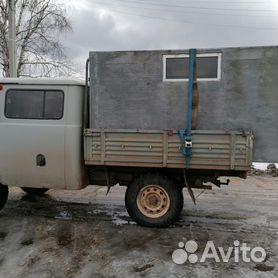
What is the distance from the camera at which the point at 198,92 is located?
6.49 meters

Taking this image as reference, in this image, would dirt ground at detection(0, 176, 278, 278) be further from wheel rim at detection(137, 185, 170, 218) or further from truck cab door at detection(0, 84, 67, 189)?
truck cab door at detection(0, 84, 67, 189)

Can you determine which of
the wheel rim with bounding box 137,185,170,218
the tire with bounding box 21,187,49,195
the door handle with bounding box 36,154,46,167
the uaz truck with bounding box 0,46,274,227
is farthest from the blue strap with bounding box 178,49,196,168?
the tire with bounding box 21,187,49,195

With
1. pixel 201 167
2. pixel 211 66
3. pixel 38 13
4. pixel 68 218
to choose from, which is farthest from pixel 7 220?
pixel 38 13

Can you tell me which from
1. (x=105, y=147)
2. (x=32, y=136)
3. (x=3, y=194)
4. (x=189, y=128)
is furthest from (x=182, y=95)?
(x=3, y=194)

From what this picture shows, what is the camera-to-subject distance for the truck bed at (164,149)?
6297 mm

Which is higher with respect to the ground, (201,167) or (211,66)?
(211,66)

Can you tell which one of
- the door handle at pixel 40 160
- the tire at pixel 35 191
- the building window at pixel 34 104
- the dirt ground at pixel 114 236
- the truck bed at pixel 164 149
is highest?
the building window at pixel 34 104

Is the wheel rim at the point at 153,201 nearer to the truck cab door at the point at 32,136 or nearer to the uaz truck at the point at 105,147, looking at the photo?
the uaz truck at the point at 105,147

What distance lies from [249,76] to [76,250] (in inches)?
137

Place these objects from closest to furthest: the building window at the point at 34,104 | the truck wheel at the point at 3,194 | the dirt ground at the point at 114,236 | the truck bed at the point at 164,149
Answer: the dirt ground at the point at 114,236 < the truck bed at the point at 164,149 < the building window at the point at 34,104 < the truck wheel at the point at 3,194

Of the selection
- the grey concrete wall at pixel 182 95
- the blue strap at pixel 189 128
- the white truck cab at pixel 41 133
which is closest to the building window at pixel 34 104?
the white truck cab at pixel 41 133

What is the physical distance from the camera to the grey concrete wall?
6.36 m

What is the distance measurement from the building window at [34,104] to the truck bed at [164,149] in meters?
0.67

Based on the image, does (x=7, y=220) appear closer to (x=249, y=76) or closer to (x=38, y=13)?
(x=249, y=76)
